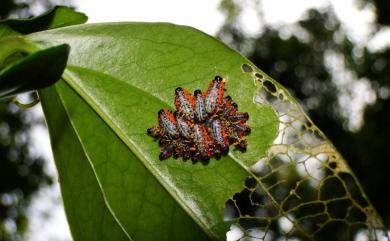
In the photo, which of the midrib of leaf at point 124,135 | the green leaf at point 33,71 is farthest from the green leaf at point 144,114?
the green leaf at point 33,71

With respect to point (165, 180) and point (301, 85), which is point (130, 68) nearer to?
point (165, 180)

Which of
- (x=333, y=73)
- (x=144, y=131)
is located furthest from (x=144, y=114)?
(x=333, y=73)

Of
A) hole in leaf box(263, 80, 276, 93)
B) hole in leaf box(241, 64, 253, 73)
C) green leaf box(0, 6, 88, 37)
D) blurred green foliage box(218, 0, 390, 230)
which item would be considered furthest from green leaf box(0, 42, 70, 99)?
blurred green foliage box(218, 0, 390, 230)

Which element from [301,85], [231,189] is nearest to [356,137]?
[301,85]

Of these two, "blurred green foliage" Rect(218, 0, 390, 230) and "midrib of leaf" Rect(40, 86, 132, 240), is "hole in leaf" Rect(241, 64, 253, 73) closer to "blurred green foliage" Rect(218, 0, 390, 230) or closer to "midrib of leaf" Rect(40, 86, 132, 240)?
"midrib of leaf" Rect(40, 86, 132, 240)

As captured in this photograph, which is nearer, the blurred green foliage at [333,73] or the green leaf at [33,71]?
the green leaf at [33,71]

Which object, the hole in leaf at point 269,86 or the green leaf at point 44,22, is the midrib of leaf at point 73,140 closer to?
the green leaf at point 44,22
